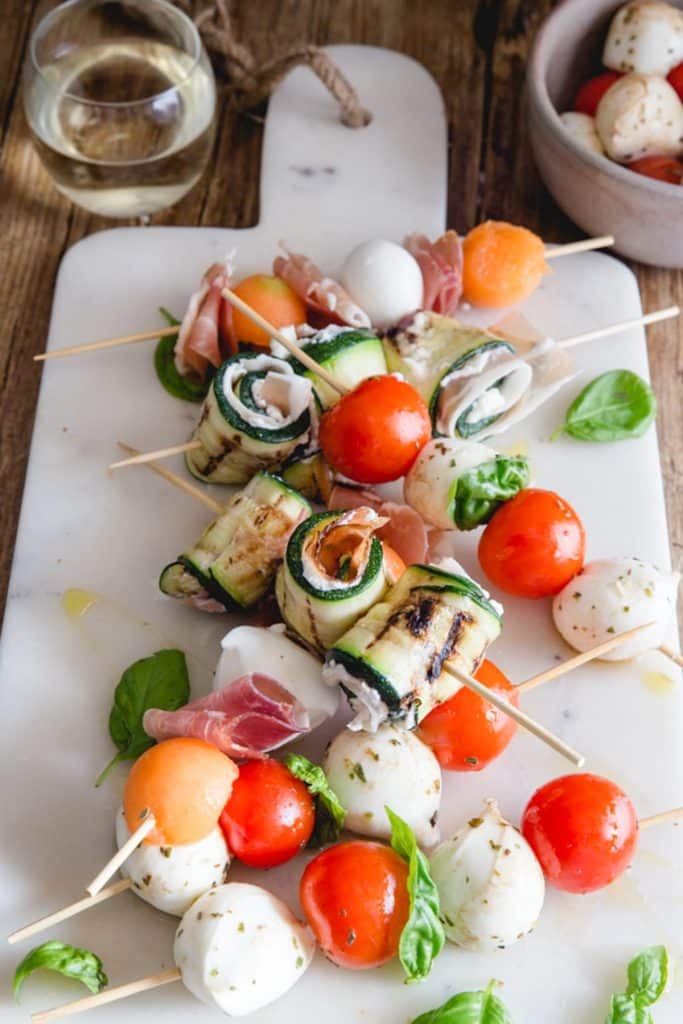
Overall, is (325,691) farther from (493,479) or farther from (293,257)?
(293,257)

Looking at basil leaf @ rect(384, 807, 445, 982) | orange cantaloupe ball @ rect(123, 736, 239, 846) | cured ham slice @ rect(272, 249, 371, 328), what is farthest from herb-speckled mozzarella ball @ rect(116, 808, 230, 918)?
cured ham slice @ rect(272, 249, 371, 328)

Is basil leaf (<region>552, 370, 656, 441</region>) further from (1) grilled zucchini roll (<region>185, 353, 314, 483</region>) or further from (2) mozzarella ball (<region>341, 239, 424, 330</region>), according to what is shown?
(1) grilled zucchini roll (<region>185, 353, 314, 483</region>)

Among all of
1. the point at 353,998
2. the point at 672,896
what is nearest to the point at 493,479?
the point at 672,896

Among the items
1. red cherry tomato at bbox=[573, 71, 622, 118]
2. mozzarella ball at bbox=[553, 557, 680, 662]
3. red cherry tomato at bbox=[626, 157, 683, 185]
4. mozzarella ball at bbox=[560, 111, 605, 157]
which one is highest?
red cherry tomato at bbox=[573, 71, 622, 118]

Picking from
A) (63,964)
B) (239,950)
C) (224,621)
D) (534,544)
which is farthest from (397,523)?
(63,964)

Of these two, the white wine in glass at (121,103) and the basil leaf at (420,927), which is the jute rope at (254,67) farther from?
the basil leaf at (420,927)

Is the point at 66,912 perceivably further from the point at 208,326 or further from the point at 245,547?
the point at 208,326

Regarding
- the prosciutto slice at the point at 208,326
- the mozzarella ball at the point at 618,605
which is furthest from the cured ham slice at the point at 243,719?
the prosciutto slice at the point at 208,326
